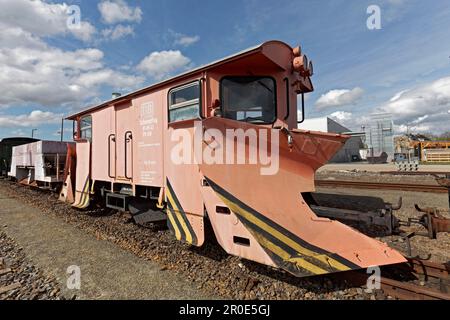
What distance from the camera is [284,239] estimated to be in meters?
3.06

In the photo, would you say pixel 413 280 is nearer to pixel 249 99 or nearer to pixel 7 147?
pixel 249 99

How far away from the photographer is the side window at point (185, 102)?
13.5 ft

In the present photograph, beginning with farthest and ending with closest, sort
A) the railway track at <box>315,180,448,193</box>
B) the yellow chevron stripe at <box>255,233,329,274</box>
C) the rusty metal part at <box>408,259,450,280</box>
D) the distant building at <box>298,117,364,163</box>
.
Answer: the distant building at <box>298,117,364,163</box> < the railway track at <box>315,180,448,193</box> < the rusty metal part at <box>408,259,450,280</box> < the yellow chevron stripe at <box>255,233,329,274</box>

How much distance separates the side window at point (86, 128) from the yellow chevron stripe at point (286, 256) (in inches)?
245

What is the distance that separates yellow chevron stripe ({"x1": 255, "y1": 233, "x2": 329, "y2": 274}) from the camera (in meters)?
2.85

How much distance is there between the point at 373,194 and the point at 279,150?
335 inches

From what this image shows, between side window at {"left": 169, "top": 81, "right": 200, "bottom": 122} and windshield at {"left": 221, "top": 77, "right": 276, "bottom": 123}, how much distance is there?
17.6 inches

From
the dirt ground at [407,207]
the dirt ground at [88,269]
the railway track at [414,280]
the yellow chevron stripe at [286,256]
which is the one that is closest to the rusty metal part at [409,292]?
the railway track at [414,280]

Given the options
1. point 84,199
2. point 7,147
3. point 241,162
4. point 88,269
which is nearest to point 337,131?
point 7,147

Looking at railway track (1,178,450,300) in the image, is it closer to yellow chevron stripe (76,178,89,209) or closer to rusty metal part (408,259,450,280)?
rusty metal part (408,259,450,280)

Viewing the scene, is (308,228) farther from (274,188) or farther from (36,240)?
(36,240)

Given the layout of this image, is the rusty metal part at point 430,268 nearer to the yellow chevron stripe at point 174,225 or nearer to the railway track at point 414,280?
the railway track at point 414,280

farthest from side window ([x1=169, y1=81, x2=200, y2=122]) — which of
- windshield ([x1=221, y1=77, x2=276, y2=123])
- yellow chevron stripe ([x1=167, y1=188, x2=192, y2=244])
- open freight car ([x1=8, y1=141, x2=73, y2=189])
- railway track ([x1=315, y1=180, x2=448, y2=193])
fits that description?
railway track ([x1=315, y1=180, x2=448, y2=193])

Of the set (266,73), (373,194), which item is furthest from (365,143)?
(266,73)
